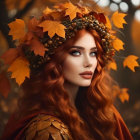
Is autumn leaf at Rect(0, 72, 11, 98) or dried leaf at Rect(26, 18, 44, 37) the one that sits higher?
dried leaf at Rect(26, 18, 44, 37)

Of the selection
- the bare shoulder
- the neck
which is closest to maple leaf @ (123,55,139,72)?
the neck

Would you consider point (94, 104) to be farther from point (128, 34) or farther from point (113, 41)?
point (128, 34)

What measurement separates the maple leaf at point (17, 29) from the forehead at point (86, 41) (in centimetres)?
44

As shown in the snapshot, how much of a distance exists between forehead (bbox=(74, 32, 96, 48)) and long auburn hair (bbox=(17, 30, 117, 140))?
30 mm

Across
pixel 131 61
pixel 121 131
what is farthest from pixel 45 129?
pixel 131 61

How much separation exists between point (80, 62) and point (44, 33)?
380 millimetres

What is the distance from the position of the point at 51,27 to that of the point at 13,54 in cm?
36

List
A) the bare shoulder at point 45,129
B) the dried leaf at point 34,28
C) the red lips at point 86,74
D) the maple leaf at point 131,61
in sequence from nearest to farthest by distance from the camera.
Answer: the bare shoulder at point 45,129
the dried leaf at point 34,28
the red lips at point 86,74
the maple leaf at point 131,61

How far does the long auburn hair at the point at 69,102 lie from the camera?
148 cm

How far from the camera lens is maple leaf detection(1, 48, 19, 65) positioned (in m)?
1.40

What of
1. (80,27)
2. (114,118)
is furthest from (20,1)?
(114,118)

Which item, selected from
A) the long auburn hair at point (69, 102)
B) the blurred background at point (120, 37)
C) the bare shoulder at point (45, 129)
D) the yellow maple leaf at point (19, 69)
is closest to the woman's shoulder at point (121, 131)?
the long auburn hair at point (69, 102)

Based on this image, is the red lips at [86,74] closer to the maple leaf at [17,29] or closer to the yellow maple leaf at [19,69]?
the yellow maple leaf at [19,69]

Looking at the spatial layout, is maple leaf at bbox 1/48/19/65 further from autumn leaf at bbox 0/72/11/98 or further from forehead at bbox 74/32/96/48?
forehead at bbox 74/32/96/48
